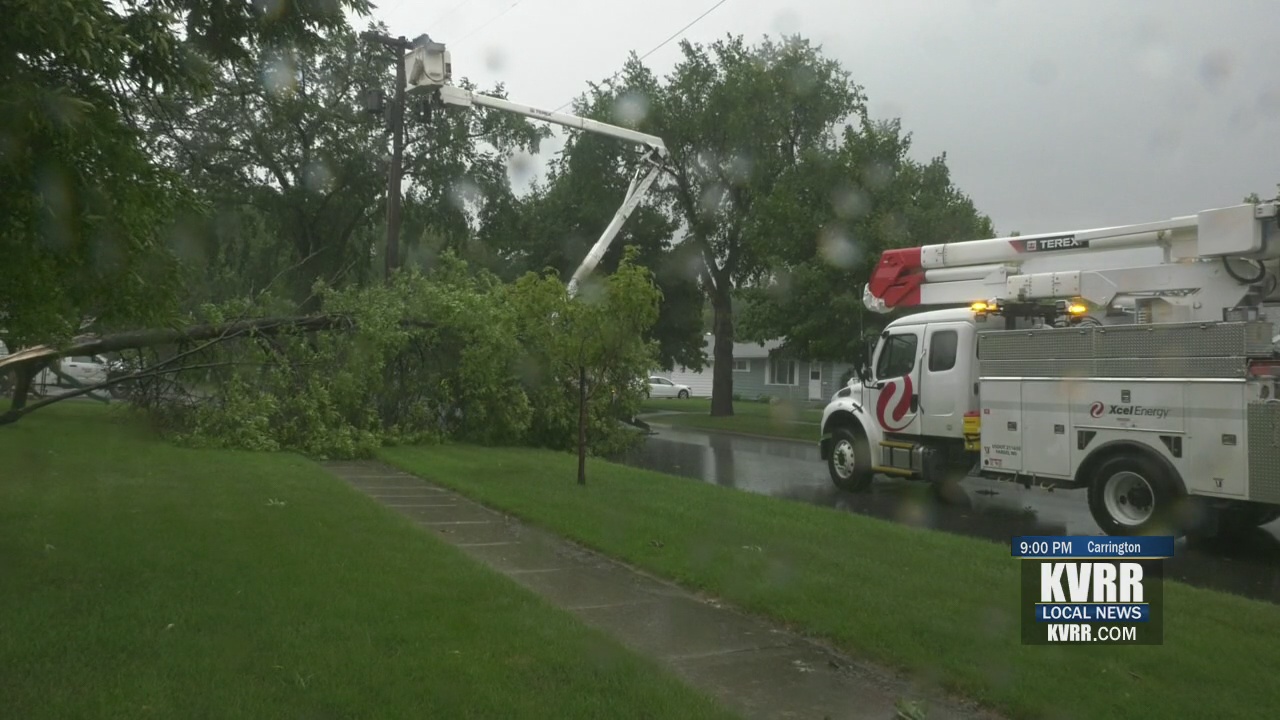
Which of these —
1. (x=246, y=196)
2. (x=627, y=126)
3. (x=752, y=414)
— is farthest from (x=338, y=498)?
(x=752, y=414)

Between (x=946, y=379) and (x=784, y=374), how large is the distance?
1588 inches

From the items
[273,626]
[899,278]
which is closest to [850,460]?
[899,278]

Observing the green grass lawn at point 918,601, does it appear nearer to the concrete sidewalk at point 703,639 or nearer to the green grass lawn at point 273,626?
the concrete sidewalk at point 703,639

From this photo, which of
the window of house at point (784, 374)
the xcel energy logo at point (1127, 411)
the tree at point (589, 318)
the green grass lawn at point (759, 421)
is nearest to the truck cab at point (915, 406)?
the xcel energy logo at point (1127, 411)

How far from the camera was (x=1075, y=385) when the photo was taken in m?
11.7

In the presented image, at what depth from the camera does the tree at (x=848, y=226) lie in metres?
24.5

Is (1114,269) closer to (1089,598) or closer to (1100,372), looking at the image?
(1100,372)

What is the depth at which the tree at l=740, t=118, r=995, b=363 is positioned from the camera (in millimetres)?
24484

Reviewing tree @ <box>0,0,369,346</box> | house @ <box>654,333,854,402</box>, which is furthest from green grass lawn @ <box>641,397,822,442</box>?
tree @ <box>0,0,369,346</box>

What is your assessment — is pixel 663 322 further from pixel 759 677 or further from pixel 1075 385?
pixel 759 677

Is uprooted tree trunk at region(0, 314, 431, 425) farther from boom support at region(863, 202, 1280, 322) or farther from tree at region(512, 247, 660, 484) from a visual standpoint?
boom support at region(863, 202, 1280, 322)

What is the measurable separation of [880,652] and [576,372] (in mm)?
10084

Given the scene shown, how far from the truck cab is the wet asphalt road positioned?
1.77 feet

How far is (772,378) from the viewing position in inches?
2195
